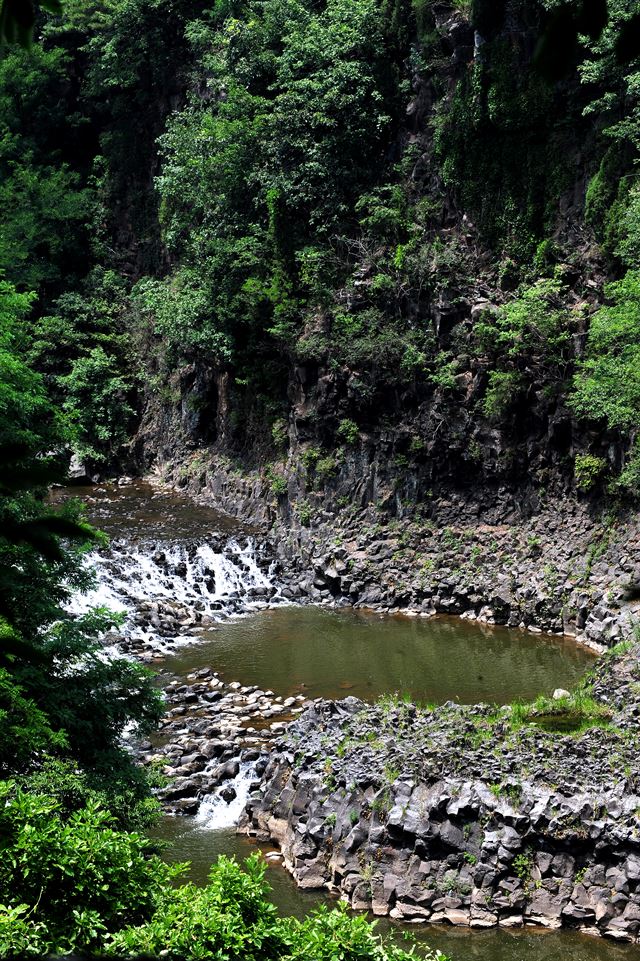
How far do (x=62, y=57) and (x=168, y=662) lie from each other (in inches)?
1136

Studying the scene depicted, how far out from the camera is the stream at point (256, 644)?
13555 millimetres

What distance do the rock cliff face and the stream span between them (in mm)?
673

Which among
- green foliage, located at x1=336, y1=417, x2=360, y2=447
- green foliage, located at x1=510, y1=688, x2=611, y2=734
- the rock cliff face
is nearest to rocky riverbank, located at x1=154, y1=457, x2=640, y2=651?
green foliage, located at x1=336, y1=417, x2=360, y2=447

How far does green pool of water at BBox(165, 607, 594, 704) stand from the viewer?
17672 millimetres

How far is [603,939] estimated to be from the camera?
10.2 m

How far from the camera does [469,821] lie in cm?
1124

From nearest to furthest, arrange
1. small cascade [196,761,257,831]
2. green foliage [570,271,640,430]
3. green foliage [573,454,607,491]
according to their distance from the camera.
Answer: small cascade [196,761,257,831] → green foliage [570,271,640,430] → green foliage [573,454,607,491]

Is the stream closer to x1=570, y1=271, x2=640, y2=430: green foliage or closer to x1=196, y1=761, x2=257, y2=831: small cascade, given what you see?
x1=196, y1=761, x2=257, y2=831: small cascade

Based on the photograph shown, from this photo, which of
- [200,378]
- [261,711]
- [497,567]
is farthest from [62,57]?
[261,711]

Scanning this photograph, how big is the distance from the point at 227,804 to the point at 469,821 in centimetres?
381

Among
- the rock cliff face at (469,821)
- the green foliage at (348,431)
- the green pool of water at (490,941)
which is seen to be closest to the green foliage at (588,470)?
the green foliage at (348,431)

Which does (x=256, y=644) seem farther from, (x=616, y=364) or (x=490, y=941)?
(x=490, y=941)

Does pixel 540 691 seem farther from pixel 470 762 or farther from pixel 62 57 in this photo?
pixel 62 57

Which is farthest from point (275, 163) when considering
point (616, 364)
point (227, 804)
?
point (227, 804)
